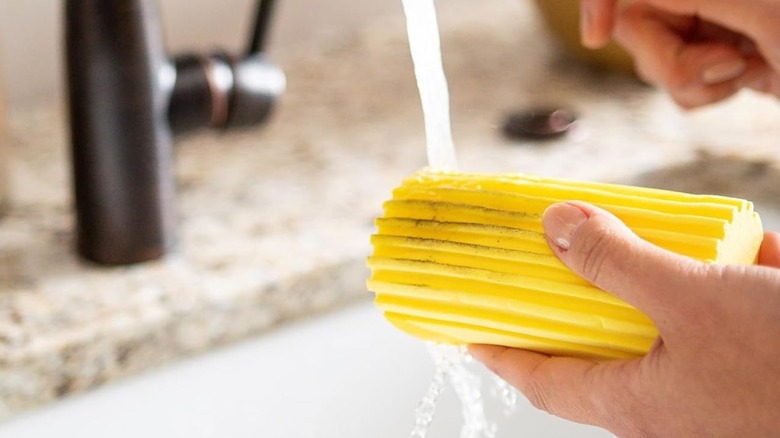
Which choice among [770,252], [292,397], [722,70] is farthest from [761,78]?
[292,397]

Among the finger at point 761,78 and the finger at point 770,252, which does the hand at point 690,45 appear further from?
the finger at point 770,252

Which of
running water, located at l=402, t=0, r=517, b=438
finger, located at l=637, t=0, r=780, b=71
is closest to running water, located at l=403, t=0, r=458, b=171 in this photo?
running water, located at l=402, t=0, r=517, b=438

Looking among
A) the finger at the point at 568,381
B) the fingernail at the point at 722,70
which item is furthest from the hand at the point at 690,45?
the finger at the point at 568,381

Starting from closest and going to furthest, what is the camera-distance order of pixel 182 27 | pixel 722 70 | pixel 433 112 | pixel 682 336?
pixel 682 336
pixel 433 112
pixel 722 70
pixel 182 27

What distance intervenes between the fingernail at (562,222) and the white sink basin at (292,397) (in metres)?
0.25

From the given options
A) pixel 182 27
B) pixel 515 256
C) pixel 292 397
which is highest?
pixel 182 27

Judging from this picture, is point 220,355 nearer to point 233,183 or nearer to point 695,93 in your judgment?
point 233,183

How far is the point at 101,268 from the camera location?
0.59 metres

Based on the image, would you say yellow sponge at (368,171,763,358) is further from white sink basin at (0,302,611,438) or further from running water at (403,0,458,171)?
white sink basin at (0,302,611,438)

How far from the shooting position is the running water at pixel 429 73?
0.50 m

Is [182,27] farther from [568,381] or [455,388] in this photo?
[568,381]

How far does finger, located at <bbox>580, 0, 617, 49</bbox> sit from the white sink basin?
0.23 metres

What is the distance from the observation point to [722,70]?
0.64 meters

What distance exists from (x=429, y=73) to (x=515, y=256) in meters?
0.14
